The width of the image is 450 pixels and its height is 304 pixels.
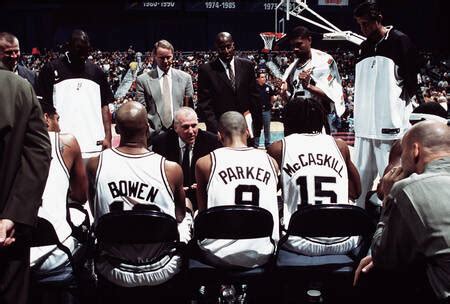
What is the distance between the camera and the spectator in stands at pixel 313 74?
4.60m

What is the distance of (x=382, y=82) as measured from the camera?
4.05 m

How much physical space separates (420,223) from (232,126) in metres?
1.43

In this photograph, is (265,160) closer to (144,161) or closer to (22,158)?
(144,161)

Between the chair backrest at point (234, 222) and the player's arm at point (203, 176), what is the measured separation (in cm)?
35

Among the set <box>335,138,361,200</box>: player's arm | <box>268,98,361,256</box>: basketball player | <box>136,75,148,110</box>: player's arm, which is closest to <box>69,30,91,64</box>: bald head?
<box>136,75,148,110</box>: player's arm

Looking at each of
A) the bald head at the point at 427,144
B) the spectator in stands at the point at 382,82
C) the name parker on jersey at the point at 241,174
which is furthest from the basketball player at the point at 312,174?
the spectator in stands at the point at 382,82

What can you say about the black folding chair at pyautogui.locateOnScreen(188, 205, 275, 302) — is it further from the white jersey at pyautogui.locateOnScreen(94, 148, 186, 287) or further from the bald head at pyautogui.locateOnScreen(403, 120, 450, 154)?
the bald head at pyautogui.locateOnScreen(403, 120, 450, 154)

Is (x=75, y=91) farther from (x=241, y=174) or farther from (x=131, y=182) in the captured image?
(x=241, y=174)

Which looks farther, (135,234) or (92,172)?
(92,172)

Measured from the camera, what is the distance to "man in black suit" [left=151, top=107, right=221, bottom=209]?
3781 mm

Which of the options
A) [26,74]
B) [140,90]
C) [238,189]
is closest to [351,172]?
[238,189]

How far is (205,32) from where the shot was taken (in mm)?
30047

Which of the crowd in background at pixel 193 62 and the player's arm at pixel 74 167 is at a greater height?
the crowd in background at pixel 193 62

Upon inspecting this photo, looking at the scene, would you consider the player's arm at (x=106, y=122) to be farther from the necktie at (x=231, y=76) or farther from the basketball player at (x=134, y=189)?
the basketball player at (x=134, y=189)
